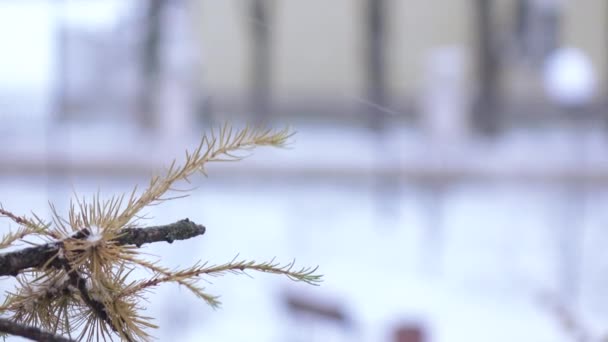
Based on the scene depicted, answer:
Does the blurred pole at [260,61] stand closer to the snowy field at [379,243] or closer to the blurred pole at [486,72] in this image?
the snowy field at [379,243]

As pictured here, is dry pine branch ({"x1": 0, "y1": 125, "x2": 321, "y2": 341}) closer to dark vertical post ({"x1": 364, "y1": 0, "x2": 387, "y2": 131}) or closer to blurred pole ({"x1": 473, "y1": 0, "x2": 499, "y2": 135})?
dark vertical post ({"x1": 364, "y1": 0, "x2": 387, "y2": 131})

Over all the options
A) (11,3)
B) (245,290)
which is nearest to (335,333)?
(245,290)

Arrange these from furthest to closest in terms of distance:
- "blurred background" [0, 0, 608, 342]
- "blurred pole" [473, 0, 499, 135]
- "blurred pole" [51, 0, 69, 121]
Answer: "blurred pole" [473, 0, 499, 135], "blurred pole" [51, 0, 69, 121], "blurred background" [0, 0, 608, 342]

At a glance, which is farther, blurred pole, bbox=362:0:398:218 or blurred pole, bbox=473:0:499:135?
blurred pole, bbox=473:0:499:135

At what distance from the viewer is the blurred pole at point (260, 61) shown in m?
1.38

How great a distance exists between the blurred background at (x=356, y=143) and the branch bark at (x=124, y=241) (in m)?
0.52

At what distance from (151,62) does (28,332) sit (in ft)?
3.87

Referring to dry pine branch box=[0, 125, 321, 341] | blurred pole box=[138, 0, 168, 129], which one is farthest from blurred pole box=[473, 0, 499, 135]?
dry pine branch box=[0, 125, 321, 341]

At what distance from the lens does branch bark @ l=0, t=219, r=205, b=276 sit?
0.29m

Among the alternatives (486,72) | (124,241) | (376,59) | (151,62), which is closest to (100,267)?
(124,241)

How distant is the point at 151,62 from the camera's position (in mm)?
1402

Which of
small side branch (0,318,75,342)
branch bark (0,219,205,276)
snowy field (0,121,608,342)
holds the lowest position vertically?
snowy field (0,121,608,342)

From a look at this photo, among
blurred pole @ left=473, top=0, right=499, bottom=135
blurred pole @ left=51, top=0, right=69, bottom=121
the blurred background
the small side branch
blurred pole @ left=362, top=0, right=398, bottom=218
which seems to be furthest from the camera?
blurred pole @ left=473, top=0, right=499, bottom=135

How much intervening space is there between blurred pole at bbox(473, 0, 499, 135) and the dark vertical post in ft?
0.83
